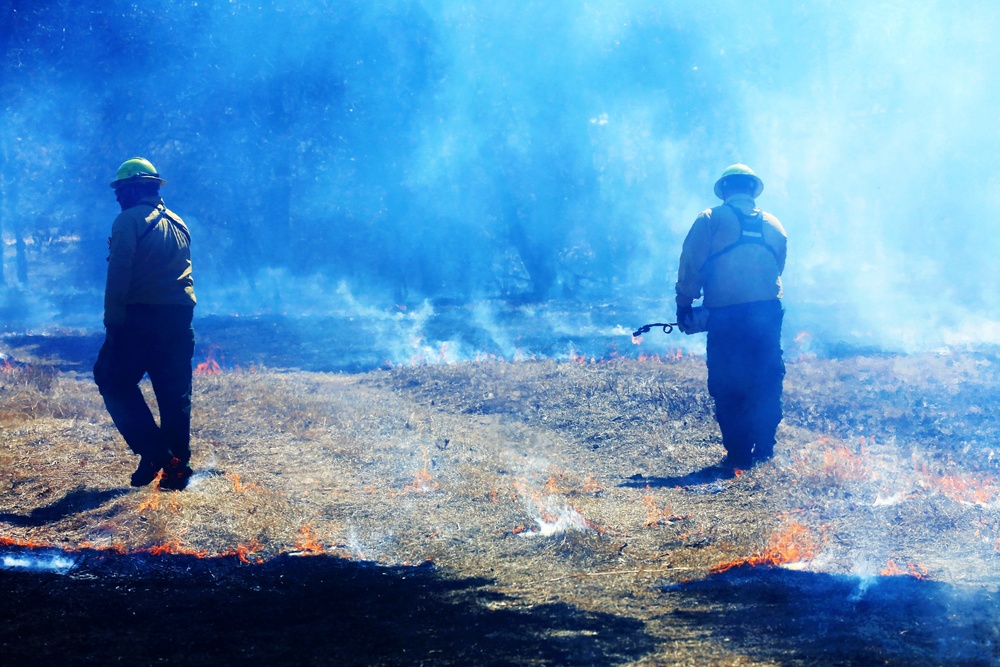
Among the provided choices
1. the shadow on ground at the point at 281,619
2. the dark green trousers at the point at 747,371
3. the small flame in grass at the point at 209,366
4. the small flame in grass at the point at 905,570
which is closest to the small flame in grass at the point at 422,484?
the shadow on ground at the point at 281,619

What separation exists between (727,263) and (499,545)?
119 inches

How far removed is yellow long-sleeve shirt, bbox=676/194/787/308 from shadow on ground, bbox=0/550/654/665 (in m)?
3.29

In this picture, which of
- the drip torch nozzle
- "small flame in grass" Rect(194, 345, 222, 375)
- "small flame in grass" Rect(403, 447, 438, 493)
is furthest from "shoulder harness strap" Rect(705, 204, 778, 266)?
"small flame in grass" Rect(194, 345, 222, 375)

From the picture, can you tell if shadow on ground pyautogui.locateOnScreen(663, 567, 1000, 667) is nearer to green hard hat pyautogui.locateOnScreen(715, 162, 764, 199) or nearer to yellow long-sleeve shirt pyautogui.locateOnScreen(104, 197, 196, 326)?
green hard hat pyautogui.locateOnScreen(715, 162, 764, 199)

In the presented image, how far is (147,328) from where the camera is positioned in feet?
17.0

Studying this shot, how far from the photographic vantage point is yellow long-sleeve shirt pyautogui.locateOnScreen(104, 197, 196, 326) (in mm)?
5059

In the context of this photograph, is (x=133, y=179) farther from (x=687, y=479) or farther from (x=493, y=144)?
(x=493, y=144)

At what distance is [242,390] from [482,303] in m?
16.4

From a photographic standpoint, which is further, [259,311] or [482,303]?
[259,311]

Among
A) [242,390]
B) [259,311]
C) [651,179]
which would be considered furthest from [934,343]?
[259,311]

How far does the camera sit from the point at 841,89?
2623 cm

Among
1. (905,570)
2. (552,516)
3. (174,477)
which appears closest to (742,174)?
(552,516)

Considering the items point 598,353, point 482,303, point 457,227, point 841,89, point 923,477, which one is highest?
point 841,89

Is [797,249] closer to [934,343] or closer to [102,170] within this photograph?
[934,343]
